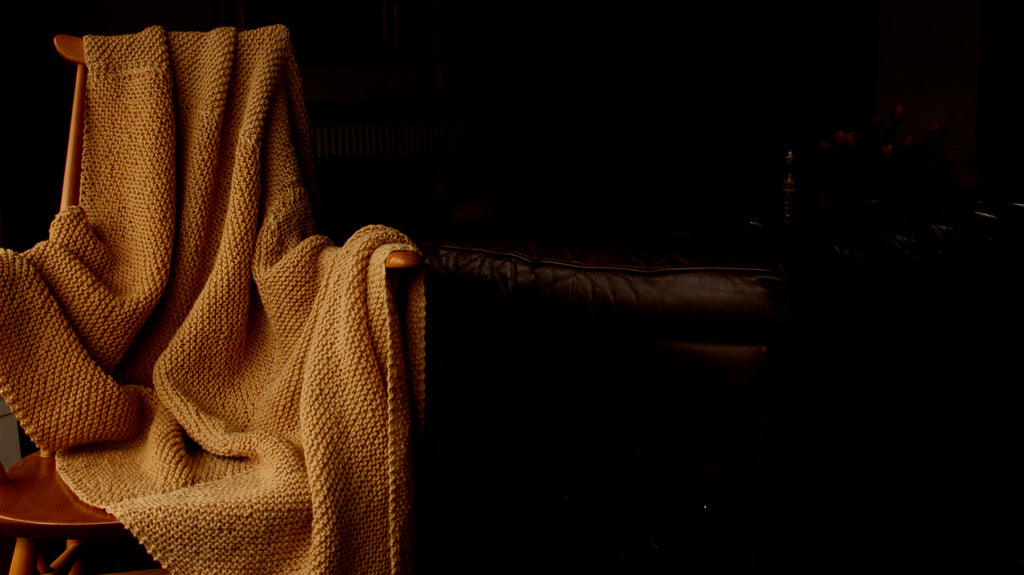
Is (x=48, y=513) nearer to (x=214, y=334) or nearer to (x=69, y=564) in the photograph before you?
(x=214, y=334)

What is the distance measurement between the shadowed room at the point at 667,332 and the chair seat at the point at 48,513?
1.23 ft

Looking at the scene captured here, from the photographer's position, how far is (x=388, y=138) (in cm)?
379

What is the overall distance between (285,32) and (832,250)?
0.92m

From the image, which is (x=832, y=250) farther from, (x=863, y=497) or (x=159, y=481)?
(x=159, y=481)

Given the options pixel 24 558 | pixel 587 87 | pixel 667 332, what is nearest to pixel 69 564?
pixel 24 558

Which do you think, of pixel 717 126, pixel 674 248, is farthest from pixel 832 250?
pixel 717 126

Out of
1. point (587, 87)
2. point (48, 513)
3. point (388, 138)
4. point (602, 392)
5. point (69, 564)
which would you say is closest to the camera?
point (48, 513)

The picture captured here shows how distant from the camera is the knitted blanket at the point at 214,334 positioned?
92 centimetres

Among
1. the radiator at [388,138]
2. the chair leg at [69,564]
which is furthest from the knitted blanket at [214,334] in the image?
the radiator at [388,138]

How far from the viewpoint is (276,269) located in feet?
3.51

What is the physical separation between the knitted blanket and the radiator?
2318 millimetres

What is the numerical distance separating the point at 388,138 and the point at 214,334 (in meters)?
2.81

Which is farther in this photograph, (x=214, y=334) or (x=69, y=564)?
(x=69, y=564)

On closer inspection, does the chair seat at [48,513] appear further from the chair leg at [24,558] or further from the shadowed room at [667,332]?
the shadowed room at [667,332]
